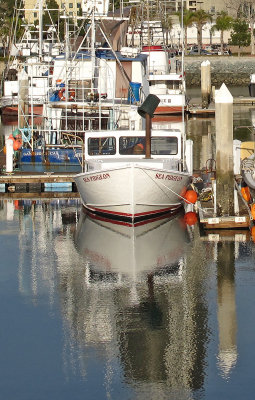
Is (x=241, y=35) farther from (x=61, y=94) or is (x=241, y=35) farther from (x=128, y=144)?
(x=128, y=144)

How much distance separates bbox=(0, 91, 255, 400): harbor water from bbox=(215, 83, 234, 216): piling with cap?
2.41 feet

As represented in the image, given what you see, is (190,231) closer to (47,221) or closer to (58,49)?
(47,221)

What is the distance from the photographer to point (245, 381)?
16.2 meters

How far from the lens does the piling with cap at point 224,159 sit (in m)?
26.4

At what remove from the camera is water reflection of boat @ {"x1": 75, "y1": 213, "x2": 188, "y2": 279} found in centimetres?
2377

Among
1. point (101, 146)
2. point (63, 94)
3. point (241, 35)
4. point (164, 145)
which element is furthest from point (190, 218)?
point (241, 35)

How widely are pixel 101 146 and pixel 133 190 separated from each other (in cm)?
293

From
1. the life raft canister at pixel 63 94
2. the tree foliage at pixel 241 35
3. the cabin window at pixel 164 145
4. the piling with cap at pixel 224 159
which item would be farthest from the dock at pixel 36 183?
the tree foliage at pixel 241 35

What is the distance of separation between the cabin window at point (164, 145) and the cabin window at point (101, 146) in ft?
3.75

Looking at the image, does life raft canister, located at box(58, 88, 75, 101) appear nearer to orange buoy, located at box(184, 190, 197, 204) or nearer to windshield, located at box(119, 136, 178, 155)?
windshield, located at box(119, 136, 178, 155)

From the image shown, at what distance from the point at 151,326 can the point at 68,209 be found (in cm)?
1216

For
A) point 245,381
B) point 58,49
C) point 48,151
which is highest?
point 58,49

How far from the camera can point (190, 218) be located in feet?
94.2

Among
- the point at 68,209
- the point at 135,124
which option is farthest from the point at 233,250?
the point at 135,124
